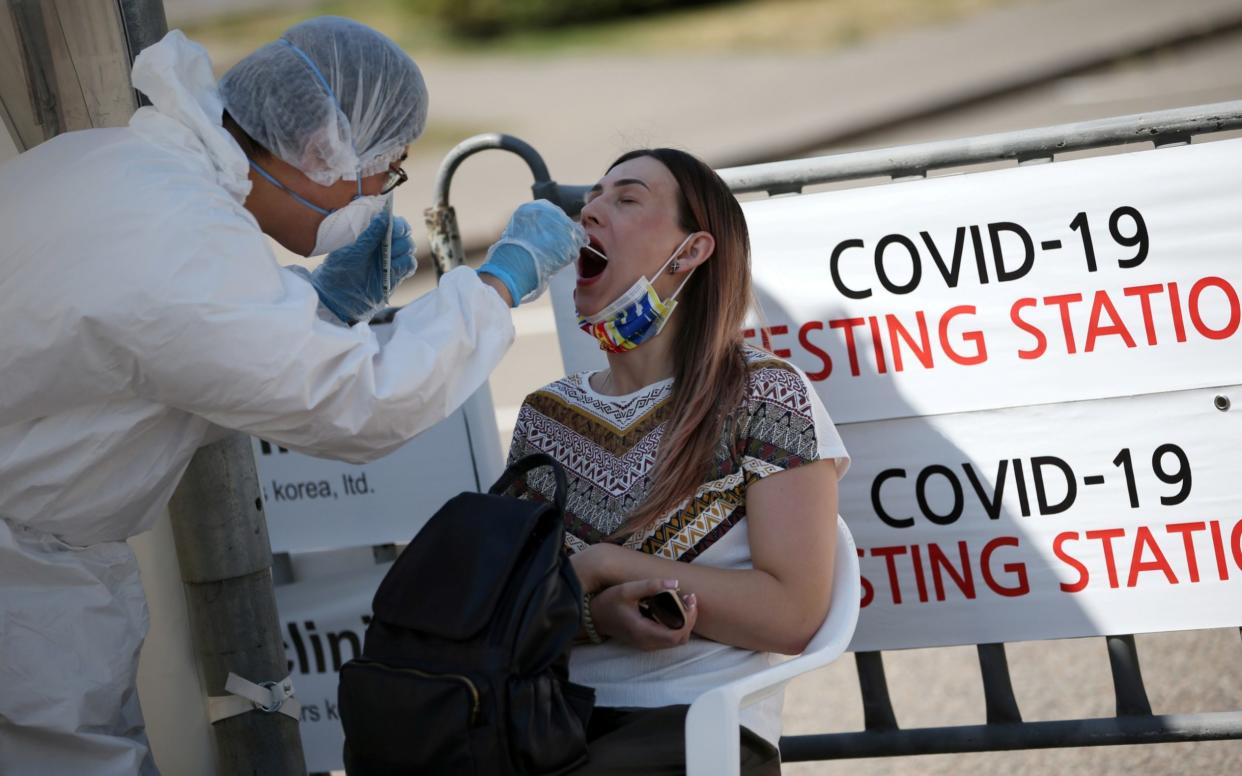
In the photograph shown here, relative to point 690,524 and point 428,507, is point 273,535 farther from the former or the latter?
point 690,524

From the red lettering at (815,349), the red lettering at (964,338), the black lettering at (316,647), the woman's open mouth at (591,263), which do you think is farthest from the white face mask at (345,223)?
the black lettering at (316,647)

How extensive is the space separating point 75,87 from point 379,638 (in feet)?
4.45

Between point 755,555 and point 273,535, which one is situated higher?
point 755,555

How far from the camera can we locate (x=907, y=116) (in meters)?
12.6

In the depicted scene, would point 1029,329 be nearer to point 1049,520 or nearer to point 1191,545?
point 1049,520

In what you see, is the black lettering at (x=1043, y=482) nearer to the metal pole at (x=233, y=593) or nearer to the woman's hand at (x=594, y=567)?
the woman's hand at (x=594, y=567)

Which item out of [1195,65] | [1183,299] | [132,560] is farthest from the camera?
[1195,65]

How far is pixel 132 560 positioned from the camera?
2.50 m

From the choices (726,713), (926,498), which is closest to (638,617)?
(726,713)

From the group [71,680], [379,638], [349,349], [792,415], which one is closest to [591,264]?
[792,415]

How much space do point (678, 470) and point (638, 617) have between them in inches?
12.1

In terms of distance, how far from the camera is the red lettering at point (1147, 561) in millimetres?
3105

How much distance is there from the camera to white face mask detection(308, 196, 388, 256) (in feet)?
8.34

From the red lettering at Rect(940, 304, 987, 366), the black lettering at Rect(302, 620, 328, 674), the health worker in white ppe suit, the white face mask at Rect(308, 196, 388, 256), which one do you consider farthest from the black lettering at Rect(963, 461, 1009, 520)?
the black lettering at Rect(302, 620, 328, 674)
